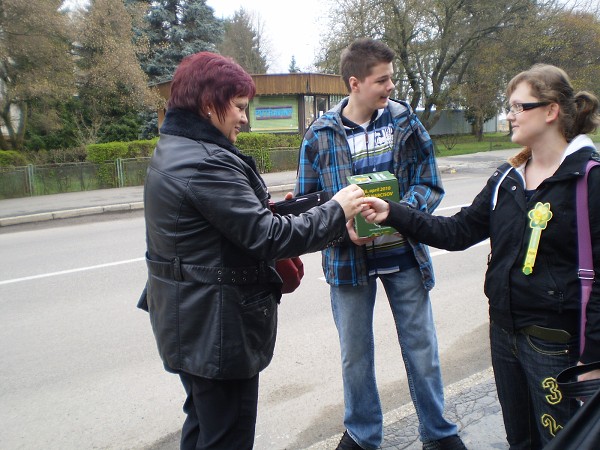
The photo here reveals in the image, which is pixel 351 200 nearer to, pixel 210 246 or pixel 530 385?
pixel 210 246

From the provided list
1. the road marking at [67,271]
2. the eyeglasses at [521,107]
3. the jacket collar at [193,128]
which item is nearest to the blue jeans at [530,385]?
the eyeglasses at [521,107]

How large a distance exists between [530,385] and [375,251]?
0.94 m

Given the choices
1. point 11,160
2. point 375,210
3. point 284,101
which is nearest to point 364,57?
point 375,210

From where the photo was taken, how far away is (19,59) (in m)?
18.2

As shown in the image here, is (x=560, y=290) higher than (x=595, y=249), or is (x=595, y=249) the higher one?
(x=595, y=249)

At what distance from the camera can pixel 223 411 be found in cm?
213

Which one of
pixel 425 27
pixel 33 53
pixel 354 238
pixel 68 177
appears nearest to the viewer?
pixel 354 238

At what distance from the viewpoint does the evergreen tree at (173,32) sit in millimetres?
27189

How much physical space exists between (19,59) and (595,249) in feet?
65.6

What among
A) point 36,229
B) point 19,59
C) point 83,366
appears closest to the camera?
point 83,366

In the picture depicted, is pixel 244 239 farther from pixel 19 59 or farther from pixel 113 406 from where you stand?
pixel 19 59

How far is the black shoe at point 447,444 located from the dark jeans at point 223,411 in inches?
43.6

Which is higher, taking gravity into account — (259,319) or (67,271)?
(259,319)

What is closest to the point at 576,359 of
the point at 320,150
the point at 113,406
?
the point at 320,150
